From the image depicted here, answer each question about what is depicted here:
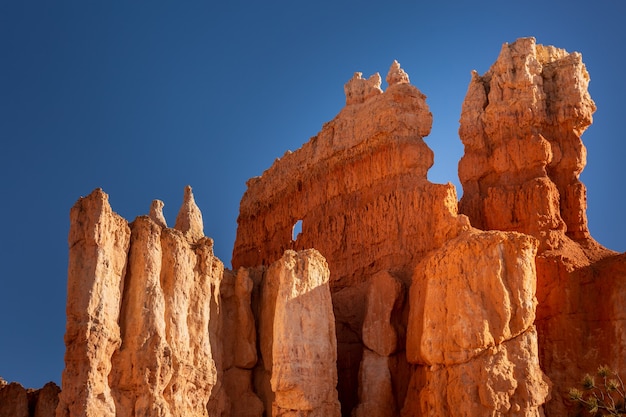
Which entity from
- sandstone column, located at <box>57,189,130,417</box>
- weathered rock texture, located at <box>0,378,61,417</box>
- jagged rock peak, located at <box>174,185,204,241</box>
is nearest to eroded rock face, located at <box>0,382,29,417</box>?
weathered rock texture, located at <box>0,378,61,417</box>

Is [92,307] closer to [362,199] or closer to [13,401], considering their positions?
[13,401]

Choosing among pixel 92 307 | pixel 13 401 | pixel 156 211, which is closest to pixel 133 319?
pixel 92 307

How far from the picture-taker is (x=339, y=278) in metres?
38.9

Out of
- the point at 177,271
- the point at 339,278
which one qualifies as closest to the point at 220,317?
the point at 177,271

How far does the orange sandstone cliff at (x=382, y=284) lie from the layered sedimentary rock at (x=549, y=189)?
0.08 meters

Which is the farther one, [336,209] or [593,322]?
[336,209]

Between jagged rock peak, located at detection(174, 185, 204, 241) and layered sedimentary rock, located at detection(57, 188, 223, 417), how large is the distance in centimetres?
706

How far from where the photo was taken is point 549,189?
4038 centimetres

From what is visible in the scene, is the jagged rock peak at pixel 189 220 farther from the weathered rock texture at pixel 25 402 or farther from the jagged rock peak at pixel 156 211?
the weathered rock texture at pixel 25 402

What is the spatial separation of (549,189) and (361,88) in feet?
30.9

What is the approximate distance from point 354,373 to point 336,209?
8399 millimetres

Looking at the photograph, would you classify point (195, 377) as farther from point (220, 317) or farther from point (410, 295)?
point (410, 295)

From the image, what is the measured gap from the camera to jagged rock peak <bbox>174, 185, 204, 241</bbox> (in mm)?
37469

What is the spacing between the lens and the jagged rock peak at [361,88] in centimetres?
4103
